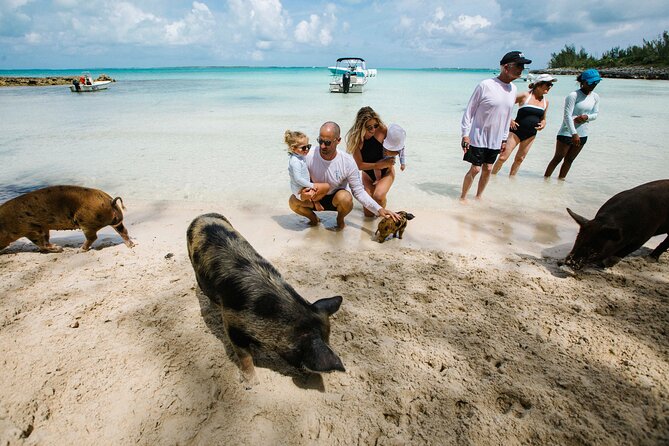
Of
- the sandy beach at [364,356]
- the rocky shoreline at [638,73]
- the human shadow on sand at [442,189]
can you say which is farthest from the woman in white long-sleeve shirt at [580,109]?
the rocky shoreline at [638,73]

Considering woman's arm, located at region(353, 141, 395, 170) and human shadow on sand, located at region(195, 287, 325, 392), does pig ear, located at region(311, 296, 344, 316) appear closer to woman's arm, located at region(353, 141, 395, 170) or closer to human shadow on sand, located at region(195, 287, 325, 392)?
human shadow on sand, located at region(195, 287, 325, 392)

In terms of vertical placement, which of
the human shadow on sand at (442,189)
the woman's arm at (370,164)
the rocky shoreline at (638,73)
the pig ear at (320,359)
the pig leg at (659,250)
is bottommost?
the human shadow on sand at (442,189)

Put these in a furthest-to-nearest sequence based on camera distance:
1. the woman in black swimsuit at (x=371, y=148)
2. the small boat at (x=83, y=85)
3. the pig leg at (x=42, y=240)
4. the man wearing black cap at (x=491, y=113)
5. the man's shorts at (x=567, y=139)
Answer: the small boat at (x=83, y=85), the man's shorts at (x=567, y=139), the man wearing black cap at (x=491, y=113), the woman in black swimsuit at (x=371, y=148), the pig leg at (x=42, y=240)

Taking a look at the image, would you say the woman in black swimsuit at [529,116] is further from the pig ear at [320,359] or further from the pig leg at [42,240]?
the pig leg at [42,240]

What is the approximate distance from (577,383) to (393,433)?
4.59ft

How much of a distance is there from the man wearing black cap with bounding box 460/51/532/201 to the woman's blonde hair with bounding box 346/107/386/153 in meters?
1.61

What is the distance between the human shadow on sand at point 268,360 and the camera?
2367mm

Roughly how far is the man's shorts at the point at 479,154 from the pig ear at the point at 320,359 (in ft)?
14.8

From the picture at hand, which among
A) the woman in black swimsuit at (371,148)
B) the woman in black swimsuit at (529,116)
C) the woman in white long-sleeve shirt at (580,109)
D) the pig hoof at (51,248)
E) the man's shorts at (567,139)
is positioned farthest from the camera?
the woman in black swimsuit at (529,116)

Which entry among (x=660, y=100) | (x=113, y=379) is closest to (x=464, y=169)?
(x=113, y=379)

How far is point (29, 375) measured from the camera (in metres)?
2.37

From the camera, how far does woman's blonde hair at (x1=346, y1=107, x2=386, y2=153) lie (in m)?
4.75

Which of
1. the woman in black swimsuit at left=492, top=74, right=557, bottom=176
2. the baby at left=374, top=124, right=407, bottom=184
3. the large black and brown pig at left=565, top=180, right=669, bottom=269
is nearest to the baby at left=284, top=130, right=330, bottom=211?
the baby at left=374, top=124, right=407, bottom=184

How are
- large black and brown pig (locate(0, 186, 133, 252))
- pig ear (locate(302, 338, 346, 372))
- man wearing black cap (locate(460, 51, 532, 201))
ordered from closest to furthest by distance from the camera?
pig ear (locate(302, 338, 346, 372)) → large black and brown pig (locate(0, 186, 133, 252)) → man wearing black cap (locate(460, 51, 532, 201))
